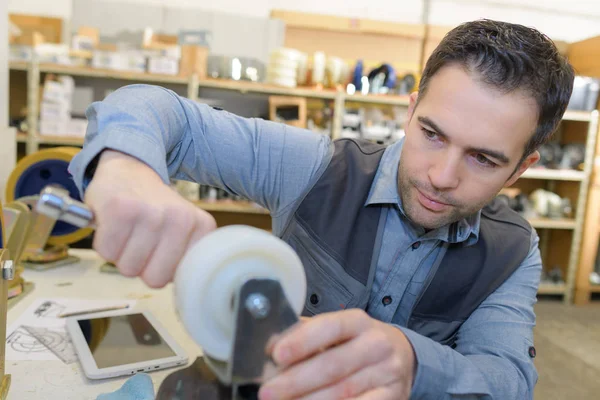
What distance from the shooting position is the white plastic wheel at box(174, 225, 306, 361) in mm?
434

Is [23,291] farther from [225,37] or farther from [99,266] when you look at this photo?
[225,37]

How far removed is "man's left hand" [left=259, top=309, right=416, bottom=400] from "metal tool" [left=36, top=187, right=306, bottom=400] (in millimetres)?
16

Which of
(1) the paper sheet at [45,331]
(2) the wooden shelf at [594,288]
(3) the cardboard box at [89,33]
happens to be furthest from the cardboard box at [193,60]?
(2) the wooden shelf at [594,288]

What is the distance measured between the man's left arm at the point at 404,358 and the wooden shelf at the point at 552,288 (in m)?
2.64

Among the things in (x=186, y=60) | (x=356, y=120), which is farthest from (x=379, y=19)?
(x=186, y=60)

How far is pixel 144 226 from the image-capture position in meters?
0.46

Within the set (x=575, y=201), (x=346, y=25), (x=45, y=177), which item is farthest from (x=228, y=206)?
(x=575, y=201)

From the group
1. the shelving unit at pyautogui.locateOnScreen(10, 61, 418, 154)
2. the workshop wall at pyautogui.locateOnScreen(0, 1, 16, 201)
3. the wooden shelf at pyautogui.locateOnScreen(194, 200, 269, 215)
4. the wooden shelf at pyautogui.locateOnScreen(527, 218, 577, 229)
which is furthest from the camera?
the wooden shelf at pyautogui.locateOnScreen(527, 218, 577, 229)

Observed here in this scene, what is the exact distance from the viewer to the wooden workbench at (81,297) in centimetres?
72

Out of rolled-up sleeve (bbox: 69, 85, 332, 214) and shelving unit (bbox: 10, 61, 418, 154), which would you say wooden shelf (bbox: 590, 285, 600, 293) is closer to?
shelving unit (bbox: 10, 61, 418, 154)

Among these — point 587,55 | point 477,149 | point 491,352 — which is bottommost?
point 491,352

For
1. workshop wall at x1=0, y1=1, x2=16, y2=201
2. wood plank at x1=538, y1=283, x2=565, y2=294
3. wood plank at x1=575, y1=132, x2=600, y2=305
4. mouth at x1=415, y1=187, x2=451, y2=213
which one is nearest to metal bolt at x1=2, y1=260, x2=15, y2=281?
mouth at x1=415, y1=187, x2=451, y2=213

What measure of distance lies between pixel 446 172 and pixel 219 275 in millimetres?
492

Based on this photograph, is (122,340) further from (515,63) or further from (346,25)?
(346,25)
